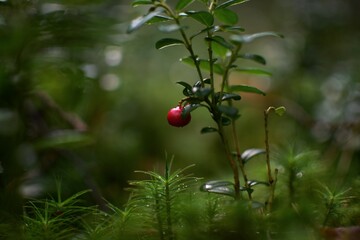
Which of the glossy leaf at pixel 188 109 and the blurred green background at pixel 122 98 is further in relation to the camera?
the blurred green background at pixel 122 98

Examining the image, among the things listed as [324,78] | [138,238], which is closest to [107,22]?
[138,238]

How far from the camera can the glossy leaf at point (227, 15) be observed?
32.1 inches

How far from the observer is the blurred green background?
1.13m

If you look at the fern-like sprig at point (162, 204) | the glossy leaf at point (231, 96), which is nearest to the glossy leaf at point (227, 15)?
the glossy leaf at point (231, 96)

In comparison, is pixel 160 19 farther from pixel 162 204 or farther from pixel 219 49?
pixel 162 204

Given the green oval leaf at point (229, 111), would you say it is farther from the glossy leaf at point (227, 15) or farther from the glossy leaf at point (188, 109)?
the glossy leaf at point (227, 15)

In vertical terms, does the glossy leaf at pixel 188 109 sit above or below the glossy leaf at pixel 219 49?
below

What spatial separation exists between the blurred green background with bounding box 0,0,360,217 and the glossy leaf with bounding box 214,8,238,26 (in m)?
0.46

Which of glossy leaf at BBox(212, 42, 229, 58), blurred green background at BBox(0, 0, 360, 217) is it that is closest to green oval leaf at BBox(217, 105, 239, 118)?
glossy leaf at BBox(212, 42, 229, 58)

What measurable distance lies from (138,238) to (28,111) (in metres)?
0.75

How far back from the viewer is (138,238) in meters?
0.78

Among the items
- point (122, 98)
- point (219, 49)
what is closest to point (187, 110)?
point (219, 49)

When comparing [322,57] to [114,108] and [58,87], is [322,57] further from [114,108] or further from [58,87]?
[58,87]

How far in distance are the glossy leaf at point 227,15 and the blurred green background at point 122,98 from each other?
46 cm
